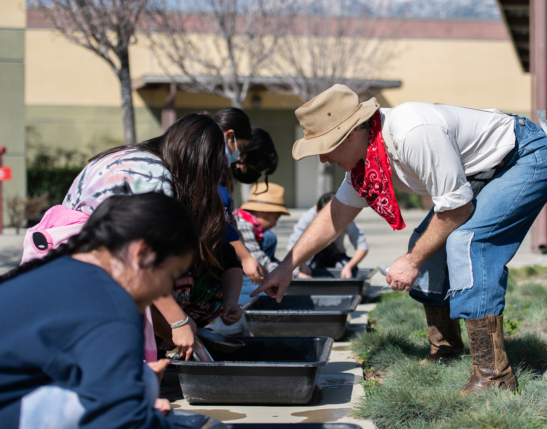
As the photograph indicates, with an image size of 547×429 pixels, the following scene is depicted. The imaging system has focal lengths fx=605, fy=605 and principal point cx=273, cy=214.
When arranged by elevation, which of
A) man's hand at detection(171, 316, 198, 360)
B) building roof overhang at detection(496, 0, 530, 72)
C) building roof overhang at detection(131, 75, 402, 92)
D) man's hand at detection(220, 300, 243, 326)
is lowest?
man's hand at detection(220, 300, 243, 326)

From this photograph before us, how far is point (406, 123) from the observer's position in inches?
101

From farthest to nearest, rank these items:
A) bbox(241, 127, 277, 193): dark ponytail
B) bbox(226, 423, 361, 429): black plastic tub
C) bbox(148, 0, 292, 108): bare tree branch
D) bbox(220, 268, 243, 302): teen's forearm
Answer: bbox(148, 0, 292, 108): bare tree branch < bbox(241, 127, 277, 193): dark ponytail < bbox(220, 268, 243, 302): teen's forearm < bbox(226, 423, 361, 429): black plastic tub

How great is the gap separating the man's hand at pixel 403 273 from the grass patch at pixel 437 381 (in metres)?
0.45

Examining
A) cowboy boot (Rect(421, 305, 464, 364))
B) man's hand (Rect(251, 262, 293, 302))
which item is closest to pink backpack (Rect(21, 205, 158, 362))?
man's hand (Rect(251, 262, 293, 302))

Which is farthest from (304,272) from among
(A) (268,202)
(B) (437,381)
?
(B) (437,381)

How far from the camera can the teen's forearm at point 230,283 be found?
10.8 feet

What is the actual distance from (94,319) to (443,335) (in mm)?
2274

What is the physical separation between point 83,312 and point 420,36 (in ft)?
70.5

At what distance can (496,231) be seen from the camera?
263 cm

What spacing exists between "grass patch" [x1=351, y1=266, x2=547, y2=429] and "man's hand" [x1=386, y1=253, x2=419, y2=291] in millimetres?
446

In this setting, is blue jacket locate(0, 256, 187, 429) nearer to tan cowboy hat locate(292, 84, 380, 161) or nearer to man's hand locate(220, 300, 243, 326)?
tan cowboy hat locate(292, 84, 380, 161)

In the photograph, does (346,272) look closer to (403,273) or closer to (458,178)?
(403,273)

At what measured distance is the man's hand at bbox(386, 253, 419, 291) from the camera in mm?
2754

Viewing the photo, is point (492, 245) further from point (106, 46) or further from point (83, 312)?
point (106, 46)
